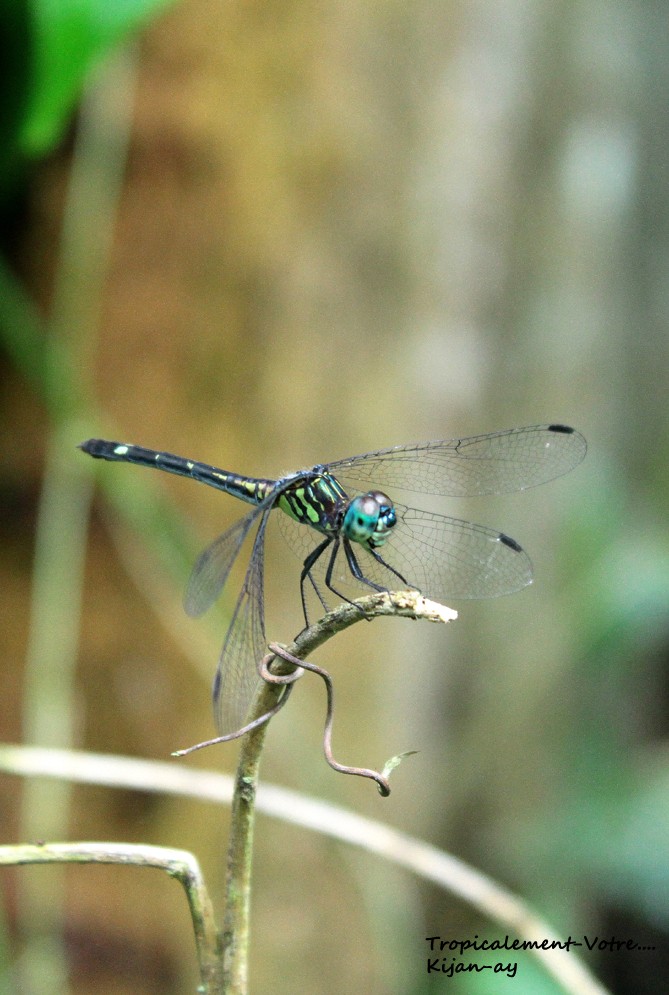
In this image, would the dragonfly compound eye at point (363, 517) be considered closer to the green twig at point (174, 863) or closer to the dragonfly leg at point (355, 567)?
the dragonfly leg at point (355, 567)

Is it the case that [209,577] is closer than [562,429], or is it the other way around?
[209,577]

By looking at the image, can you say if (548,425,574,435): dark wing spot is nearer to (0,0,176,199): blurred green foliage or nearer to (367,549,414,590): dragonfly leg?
(367,549,414,590): dragonfly leg

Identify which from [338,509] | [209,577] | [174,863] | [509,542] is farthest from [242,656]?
[509,542]

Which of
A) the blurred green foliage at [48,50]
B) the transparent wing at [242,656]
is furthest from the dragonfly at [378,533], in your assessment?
the blurred green foliage at [48,50]

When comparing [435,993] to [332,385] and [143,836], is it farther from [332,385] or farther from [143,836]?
[332,385]

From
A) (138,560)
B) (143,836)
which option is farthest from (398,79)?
(143,836)

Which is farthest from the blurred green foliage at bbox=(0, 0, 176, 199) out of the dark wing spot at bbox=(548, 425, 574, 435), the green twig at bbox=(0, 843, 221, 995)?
the green twig at bbox=(0, 843, 221, 995)

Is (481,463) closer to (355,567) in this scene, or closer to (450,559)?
(450,559)

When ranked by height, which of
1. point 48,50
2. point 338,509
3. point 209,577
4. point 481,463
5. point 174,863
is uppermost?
point 48,50
